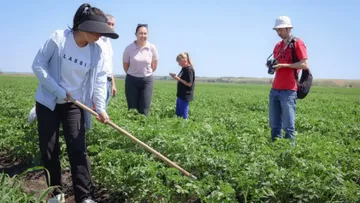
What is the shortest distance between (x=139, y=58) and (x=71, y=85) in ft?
10.8

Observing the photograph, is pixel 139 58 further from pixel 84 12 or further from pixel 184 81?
pixel 84 12

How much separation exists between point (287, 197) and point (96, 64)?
7.69ft

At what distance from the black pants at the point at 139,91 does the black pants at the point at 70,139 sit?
10.4 feet

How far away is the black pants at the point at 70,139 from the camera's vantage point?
391 cm

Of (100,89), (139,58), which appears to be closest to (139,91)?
(139,58)

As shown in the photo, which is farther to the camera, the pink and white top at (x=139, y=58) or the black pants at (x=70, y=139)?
the pink and white top at (x=139, y=58)

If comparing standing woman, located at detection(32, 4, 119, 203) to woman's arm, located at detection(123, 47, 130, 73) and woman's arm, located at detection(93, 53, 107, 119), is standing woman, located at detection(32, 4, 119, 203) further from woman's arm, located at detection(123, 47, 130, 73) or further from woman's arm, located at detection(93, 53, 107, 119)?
woman's arm, located at detection(123, 47, 130, 73)

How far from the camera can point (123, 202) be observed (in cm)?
438

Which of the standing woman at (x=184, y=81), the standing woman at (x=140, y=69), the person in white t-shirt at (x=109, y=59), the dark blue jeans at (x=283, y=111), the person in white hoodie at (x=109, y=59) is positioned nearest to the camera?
the person in white hoodie at (x=109, y=59)

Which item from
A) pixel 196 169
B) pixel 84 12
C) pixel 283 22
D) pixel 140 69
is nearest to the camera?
pixel 84 12

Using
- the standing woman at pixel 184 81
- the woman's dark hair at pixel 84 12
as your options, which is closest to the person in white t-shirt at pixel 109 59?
the woman's dark hair at pixel 84 12

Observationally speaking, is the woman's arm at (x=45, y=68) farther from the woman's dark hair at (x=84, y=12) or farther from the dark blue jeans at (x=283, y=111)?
the dark blue jeans at (x=283, y=111)

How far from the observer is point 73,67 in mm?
3863

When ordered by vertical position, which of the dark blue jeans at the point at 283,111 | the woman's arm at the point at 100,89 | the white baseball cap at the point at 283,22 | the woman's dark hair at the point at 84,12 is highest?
the white baseball cap at the point at 283,22
